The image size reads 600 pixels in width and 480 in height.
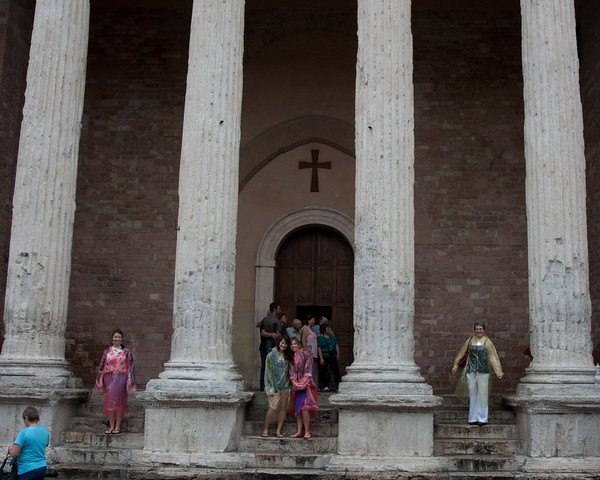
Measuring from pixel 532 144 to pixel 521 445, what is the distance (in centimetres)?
367

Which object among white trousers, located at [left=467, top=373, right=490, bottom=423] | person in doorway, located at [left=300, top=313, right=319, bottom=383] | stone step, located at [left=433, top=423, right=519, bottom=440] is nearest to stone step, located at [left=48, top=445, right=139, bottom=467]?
person in doorway, located at [left=300, top=313, right=319, bottom=383]

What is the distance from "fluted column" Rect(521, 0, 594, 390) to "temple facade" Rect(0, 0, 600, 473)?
0.03 meters

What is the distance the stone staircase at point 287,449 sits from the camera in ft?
29.9

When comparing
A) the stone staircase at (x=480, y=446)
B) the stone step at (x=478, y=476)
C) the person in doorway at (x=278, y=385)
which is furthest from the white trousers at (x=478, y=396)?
the person in doorway at (x=278, y=385)

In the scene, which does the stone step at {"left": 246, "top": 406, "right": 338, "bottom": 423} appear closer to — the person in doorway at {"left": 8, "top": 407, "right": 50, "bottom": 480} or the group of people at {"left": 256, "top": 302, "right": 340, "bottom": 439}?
the group of people at {"left": 256, "top": 302, "right": 340, "bottom": 439}

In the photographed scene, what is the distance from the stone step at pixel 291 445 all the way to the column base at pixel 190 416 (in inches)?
11.7

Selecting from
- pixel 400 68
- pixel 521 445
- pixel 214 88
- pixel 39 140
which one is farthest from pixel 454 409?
pixel 39 140

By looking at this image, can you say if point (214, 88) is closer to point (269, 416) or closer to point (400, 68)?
point (400, 68)

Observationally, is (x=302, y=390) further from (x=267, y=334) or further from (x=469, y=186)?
(x=469, y=186)

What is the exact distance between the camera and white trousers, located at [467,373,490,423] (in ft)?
32.7

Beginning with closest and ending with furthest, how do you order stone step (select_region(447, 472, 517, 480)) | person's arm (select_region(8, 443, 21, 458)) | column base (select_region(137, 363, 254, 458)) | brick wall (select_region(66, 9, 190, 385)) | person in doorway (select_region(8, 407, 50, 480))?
person's arm (select_region(8, 443, 21, 458)) < person in doorway (select_region(8, 407, 50, 480)) < stone step (select_region(447, 472, 517, 480)) < column base (select_region(137, 363, 254, 458)) < brick wall (select_region(66, 9, 190, 385))

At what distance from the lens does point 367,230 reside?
970 centimetres

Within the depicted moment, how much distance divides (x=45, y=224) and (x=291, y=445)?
4.11 metres

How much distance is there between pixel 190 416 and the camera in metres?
9.19
